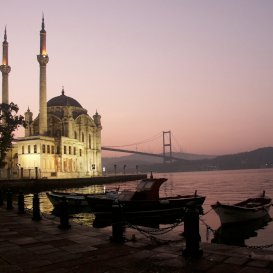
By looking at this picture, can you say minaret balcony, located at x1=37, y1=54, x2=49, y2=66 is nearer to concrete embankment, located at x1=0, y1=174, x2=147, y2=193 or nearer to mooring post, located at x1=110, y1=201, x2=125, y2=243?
concrete embankment, located at x1=0, y1=174, x2=147, y2=193

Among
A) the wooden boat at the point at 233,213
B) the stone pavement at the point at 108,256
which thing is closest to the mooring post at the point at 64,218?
the stone pavement at the point at 108,256

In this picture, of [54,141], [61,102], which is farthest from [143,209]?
[61,102]

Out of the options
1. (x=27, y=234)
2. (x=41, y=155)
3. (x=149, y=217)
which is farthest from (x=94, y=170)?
(x=27, y=234)

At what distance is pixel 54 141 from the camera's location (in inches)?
3504

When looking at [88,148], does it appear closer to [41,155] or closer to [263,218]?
[41,155]

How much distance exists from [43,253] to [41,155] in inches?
2991

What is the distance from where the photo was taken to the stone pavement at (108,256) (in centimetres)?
777

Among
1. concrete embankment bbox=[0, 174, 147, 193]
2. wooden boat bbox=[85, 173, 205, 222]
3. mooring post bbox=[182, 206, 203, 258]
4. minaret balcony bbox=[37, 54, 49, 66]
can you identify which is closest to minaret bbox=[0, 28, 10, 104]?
minaret balcony bbox=[37, 54, 49, 66]

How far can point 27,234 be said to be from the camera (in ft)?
40.4

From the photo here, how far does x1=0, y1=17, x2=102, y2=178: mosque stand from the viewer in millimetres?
83625

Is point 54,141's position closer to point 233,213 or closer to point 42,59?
point 42,59

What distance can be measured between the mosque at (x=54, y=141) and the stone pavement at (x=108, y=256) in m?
65.2

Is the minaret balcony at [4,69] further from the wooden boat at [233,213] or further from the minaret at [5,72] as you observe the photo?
the wooden boat at [233,213]

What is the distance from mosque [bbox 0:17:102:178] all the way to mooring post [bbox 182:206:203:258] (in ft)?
224
